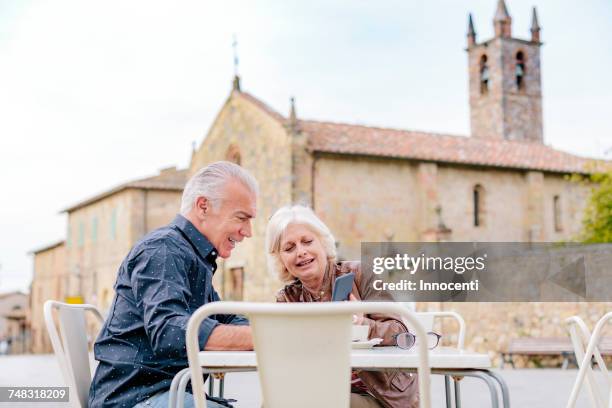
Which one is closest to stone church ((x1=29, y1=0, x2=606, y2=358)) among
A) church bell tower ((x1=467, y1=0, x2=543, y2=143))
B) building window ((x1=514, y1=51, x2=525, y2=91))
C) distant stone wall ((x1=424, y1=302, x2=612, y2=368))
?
distant stone wall ((x1=424, y1=302, x2=612, y2=368))

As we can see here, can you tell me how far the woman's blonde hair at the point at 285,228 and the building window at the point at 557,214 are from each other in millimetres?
30136

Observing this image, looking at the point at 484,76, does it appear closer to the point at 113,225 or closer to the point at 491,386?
the point at 113,225

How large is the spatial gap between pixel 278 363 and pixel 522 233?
3099 cm

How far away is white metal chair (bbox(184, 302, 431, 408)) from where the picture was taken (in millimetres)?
2238

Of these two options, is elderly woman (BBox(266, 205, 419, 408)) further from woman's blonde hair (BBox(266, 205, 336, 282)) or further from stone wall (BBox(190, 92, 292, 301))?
stone wall (BBox(190, 92, 292, 301))

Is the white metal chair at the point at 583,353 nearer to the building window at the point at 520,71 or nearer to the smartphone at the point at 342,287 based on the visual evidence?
the smartphone at the point at 342,287

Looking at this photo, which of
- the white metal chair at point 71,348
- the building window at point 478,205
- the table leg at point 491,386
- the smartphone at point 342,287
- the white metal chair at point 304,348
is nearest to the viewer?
the white metal chair at point 304,348

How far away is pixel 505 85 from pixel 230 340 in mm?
49340

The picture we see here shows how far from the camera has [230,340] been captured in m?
2.84

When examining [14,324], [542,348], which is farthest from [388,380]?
[14,324]

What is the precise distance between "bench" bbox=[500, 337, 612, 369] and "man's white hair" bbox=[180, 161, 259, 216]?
13732 millimetres

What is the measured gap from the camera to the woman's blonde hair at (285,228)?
165 inches

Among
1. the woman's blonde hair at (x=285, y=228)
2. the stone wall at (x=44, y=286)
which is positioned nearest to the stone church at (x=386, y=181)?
the stone wall at (x=44, y=286)

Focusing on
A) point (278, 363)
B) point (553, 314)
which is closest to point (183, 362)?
point (278, 363)
